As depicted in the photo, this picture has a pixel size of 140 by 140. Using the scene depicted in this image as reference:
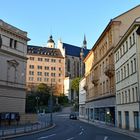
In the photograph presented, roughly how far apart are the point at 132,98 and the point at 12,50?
22049 millimetres

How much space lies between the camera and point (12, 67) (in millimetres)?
48750

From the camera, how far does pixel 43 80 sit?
504ft

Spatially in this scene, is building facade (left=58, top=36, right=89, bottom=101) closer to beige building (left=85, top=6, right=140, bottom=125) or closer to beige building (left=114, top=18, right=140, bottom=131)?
beige building (left=85, top=6, right=140, bottom=125)

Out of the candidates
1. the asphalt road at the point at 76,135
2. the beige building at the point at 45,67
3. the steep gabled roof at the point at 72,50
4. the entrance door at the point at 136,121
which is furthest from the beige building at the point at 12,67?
the steep gabled roof at the point at 72,50

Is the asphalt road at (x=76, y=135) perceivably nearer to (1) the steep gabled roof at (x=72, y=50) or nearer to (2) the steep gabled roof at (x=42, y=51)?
(2) the steep gabled roof at (x=42, y=51)

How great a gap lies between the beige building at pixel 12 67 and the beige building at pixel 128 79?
1629 cm

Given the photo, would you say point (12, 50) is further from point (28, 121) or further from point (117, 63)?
point (117, 63)

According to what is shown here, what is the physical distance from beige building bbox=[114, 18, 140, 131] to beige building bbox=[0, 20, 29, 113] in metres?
16.3

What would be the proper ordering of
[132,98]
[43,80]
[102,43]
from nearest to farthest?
[132,98] → [102,43] → [43,80]

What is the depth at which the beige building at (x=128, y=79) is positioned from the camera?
33.4 metres

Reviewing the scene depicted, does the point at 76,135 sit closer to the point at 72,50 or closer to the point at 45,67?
the point at 45,67

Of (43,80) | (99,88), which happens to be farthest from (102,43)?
(43,80)

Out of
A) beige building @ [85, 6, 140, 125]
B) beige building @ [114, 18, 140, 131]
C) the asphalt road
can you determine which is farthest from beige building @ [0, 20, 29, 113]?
beige building @ [114, 18, 140, 131]

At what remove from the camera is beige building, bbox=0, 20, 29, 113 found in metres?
45.5
